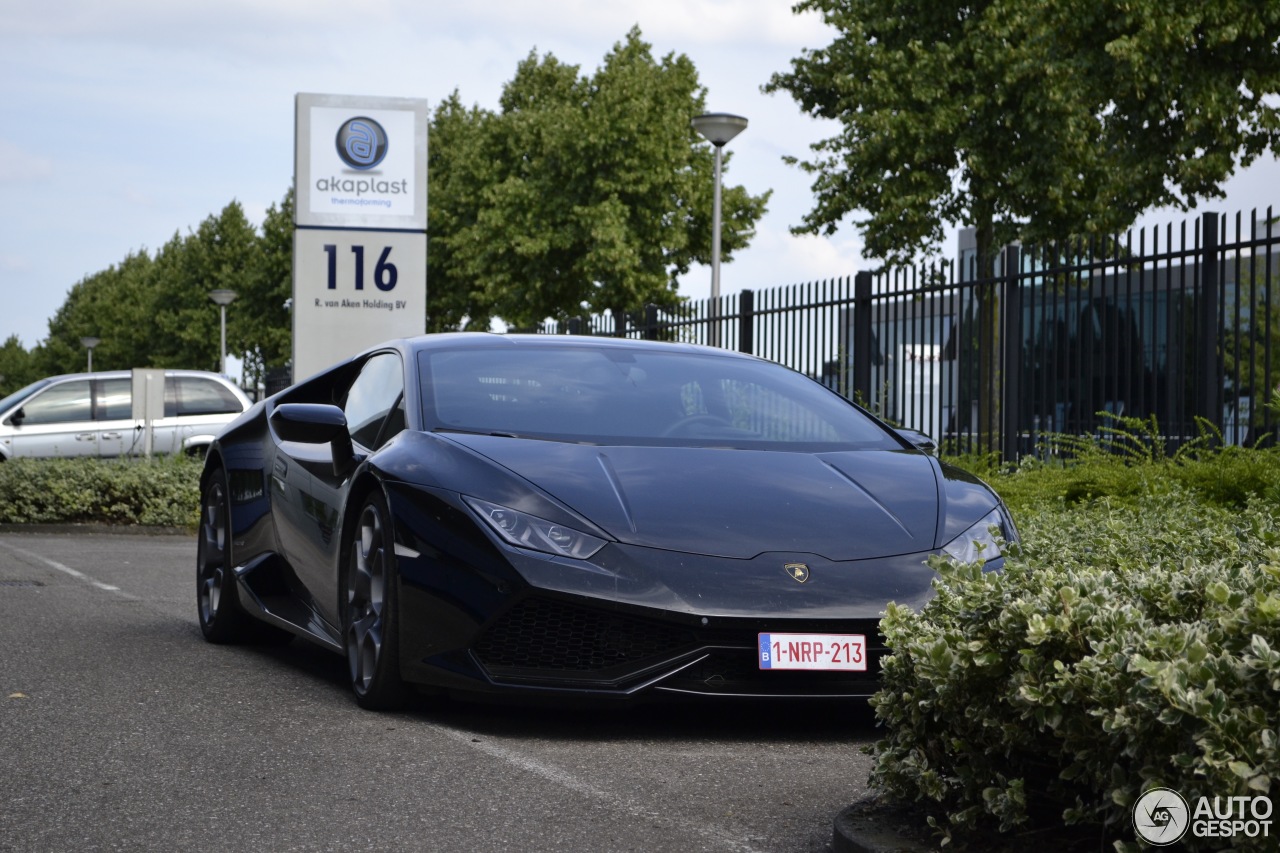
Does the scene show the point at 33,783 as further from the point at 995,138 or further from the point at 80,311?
the point at 80,311

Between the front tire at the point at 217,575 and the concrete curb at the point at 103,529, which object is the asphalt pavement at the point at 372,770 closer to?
the front tire at the point at 217,575

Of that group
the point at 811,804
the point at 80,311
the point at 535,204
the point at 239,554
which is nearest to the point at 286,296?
the point at 535,204

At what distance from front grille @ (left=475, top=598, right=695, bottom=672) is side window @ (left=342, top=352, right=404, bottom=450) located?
4.04 ft

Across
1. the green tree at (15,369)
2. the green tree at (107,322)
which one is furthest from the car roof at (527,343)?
A: the green tree at (15,369)

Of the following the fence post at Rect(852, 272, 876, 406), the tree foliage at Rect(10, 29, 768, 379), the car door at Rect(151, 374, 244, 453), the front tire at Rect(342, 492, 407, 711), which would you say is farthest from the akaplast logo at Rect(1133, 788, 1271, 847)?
the tree foliage at Rect(10, 29, 768, 379)

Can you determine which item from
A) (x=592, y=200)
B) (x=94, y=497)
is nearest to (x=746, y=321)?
(x=94, y=497)

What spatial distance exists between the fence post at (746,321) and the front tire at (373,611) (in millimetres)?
10437

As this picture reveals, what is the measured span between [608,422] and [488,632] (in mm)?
1227

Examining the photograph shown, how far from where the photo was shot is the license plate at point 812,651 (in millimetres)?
5035

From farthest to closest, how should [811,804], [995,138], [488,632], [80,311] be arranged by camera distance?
[80,311] < [995,138] < [488,632] < [811,804]

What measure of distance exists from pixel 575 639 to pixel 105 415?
67.6 feet

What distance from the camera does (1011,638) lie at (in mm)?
3541

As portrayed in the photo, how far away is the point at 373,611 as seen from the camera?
572 cm

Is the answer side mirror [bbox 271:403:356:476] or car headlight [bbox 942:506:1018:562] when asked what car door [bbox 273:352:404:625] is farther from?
car headlight [bbox 942:506:1018:562]
